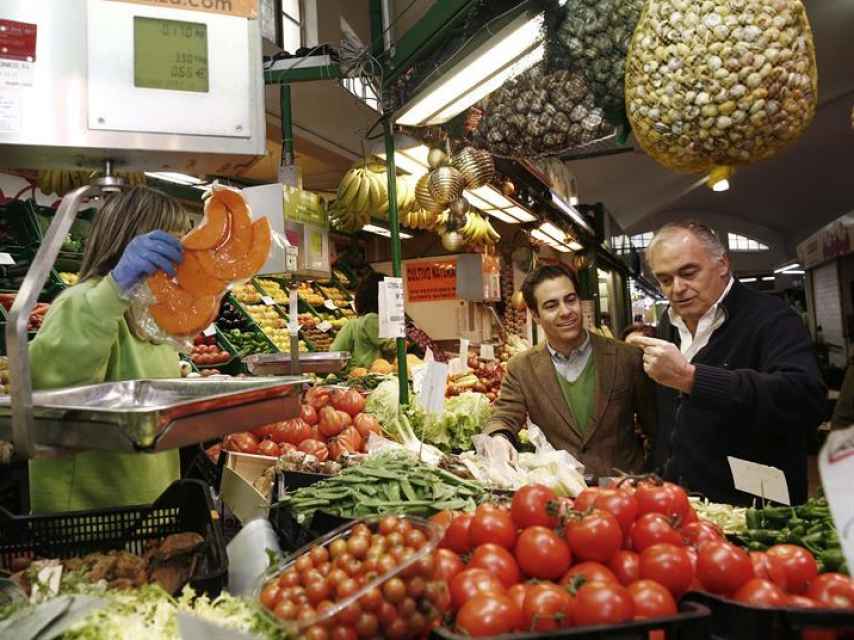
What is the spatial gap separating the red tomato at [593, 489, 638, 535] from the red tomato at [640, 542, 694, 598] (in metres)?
0.15

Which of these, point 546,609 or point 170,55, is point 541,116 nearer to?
point 170,55

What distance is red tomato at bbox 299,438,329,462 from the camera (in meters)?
3.23

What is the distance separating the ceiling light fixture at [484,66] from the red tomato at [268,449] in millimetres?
1821

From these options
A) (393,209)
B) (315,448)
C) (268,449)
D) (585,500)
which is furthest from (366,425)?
(585,500)

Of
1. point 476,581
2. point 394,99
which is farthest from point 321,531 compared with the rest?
point 394,99

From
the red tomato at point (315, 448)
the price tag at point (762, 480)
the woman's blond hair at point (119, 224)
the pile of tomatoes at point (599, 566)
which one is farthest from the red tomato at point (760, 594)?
the red tomato at point (315, 448)

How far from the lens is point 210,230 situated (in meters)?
1.79

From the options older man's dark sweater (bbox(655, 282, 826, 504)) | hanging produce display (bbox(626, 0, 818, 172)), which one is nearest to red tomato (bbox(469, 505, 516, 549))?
hanging produce display (bbox(626, 0, 818, 172))

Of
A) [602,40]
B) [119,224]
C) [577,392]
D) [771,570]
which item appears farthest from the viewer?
[577,392]

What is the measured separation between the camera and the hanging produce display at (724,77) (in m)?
1.78

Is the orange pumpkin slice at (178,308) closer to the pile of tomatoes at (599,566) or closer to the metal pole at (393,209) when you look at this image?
the pile of tomatoes at (599,566)

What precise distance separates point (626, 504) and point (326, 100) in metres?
5.60

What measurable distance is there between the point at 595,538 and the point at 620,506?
0.54ft

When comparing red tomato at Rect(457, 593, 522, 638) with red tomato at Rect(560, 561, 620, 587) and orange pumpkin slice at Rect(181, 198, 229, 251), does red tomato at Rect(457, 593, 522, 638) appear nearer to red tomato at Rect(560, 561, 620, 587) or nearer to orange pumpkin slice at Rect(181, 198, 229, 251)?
red tomato at Rect(560, 561, 620, 587)
